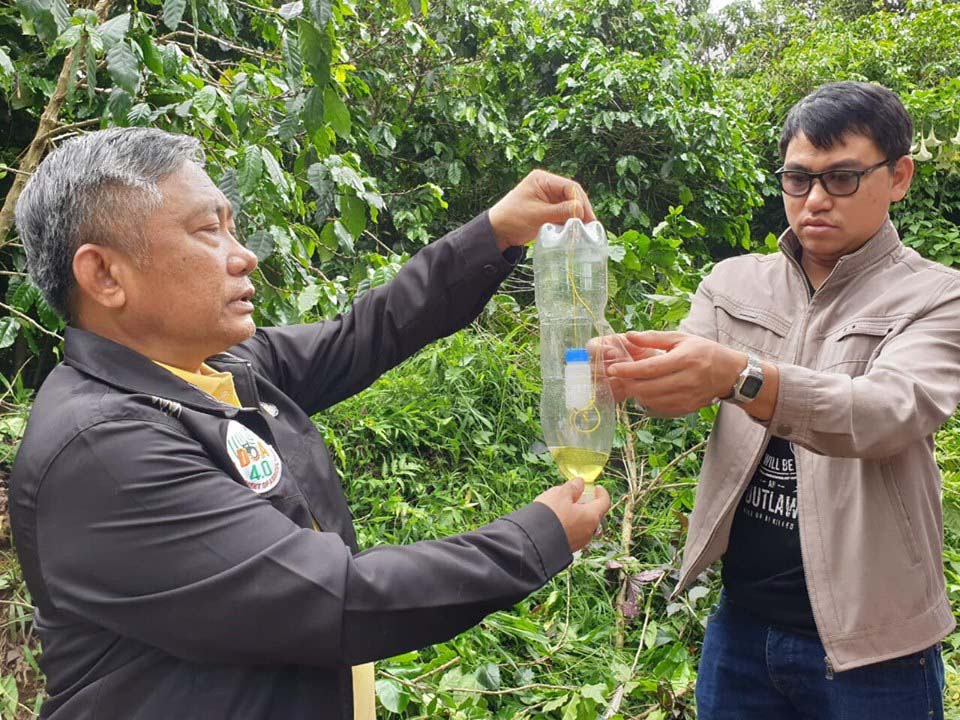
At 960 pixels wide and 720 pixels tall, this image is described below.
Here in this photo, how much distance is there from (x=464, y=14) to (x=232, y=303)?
5491 millimetres

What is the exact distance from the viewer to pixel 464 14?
6.22m

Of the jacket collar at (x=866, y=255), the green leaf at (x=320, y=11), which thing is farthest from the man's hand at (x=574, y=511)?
the green leaf at (x=320, y=11)

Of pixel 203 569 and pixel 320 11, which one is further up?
pixel 320 11

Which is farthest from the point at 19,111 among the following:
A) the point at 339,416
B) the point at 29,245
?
the point at 29,245

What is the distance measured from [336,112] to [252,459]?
49.9 inches

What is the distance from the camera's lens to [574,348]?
1.69 meters

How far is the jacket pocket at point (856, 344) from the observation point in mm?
1639

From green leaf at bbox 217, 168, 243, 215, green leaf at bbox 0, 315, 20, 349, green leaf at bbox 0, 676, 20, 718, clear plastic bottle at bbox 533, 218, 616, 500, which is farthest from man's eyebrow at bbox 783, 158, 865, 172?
green leaf at bbox 0, 676, 20, 718

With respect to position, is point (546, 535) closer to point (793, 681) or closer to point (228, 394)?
point (228, 394)

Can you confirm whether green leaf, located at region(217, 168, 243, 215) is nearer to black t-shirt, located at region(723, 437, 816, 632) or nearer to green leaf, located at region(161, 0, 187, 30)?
green leaf, located at region(161, 0, 187, 30)

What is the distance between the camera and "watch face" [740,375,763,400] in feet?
4.88

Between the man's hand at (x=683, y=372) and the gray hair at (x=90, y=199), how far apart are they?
845 mm

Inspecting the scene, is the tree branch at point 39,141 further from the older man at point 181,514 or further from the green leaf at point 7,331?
the older man at point 181,514

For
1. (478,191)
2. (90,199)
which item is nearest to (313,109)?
(90,199)
